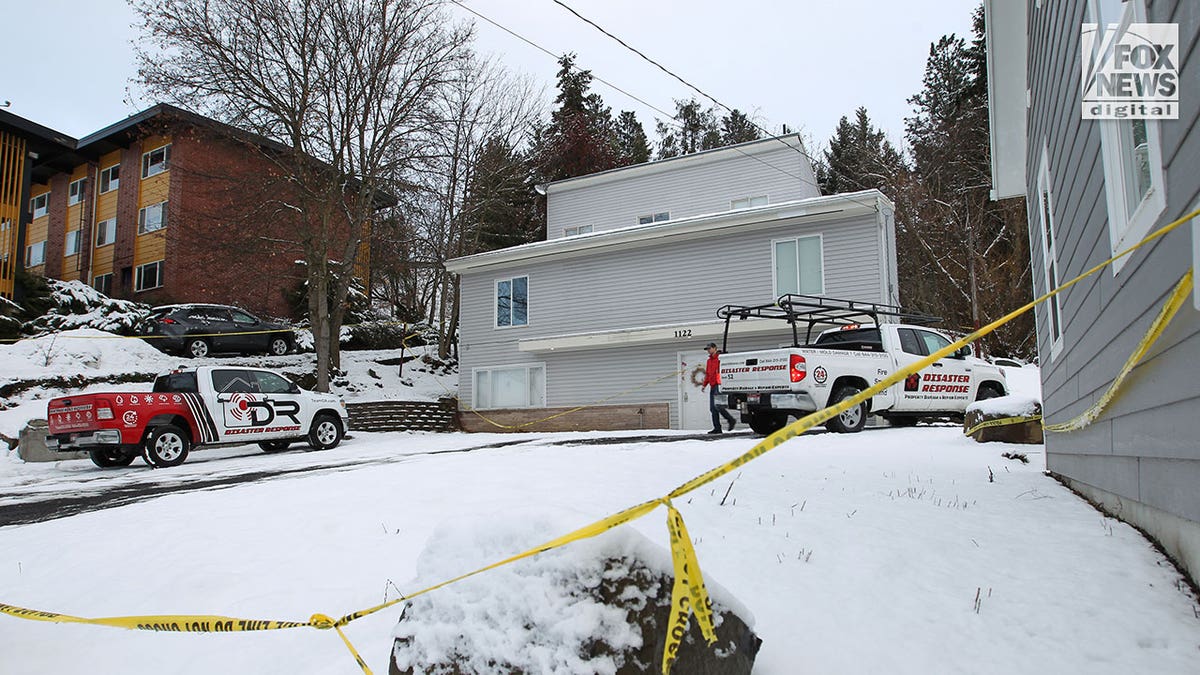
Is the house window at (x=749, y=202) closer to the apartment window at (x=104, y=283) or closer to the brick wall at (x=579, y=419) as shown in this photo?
the brick wall at (x=579, y=419)

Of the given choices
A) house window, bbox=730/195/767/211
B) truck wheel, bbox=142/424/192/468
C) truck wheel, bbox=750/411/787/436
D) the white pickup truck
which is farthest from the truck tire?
truck wheel, bbox=750/411/787/436

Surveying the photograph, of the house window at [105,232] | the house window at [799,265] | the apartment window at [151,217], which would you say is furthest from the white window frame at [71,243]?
the house window at [799,265]

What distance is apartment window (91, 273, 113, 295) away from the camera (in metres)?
32.0

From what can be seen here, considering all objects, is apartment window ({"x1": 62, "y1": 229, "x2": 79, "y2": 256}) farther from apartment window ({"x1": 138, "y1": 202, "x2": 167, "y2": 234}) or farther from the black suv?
the black suv

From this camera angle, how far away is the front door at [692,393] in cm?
1903

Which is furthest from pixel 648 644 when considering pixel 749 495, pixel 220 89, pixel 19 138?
pixel 19 138

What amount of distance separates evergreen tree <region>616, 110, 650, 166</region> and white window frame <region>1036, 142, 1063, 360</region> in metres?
33.3

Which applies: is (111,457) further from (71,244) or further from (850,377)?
(71,244)

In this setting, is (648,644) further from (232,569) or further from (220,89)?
(220,89)

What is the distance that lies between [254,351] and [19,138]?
34.9 ft

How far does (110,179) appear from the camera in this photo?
32.8 m

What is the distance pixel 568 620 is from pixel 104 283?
3698cm

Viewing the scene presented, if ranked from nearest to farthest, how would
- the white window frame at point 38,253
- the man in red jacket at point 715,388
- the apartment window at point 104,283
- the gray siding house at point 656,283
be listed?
the man in red jacket at point 715,388, the gray siding house at point 656,283, the apartment window at point 104,283, the white window frame at point 38,253

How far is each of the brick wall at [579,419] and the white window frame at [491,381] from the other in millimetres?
445
